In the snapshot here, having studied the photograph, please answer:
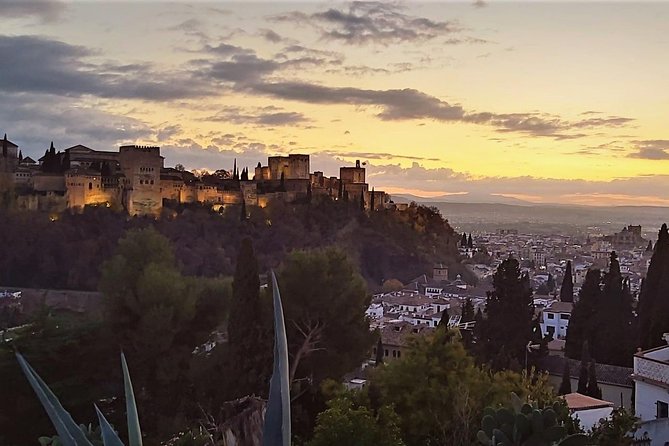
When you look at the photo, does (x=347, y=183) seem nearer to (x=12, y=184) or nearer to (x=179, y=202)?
(x=179, y=202)

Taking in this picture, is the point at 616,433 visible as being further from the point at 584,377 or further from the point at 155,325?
the point at 584,377

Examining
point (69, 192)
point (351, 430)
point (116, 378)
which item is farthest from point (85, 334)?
point (69, 192)

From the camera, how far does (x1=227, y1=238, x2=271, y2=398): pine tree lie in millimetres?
9566

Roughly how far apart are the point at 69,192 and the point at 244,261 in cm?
2714

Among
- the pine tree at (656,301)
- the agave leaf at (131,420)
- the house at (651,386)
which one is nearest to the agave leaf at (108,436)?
the agave leaf at (131,420)

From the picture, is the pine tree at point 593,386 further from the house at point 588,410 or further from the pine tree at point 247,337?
the pine tree at point 247,337

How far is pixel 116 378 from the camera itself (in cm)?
991

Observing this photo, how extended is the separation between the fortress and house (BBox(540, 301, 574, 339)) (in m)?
19.6

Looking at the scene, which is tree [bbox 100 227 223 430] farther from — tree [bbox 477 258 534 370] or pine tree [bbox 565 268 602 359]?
pine tree [bbox 565 268 602 359]

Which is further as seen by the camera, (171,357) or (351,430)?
(171,357)

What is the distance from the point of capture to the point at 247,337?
977cm

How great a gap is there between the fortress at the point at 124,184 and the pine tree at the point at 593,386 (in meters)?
28.3

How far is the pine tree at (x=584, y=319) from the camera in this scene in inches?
579

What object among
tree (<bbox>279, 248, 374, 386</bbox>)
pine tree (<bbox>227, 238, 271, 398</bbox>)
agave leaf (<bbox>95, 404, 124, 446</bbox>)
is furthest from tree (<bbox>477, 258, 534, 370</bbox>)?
agave leaf (<bbox>95, 404, 124, 446</bbox>)
